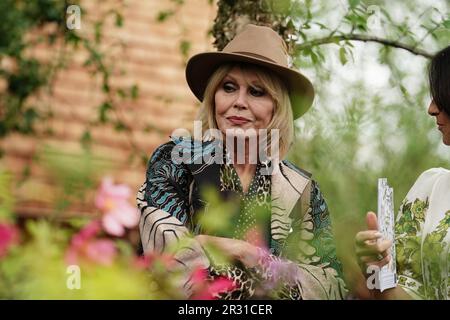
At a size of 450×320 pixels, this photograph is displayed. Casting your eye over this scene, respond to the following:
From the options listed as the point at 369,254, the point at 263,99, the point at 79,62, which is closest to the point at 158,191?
the point at 263,99

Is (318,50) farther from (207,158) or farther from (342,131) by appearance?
(207,158)

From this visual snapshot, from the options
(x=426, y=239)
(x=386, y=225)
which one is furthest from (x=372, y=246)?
(x=426, y=239)

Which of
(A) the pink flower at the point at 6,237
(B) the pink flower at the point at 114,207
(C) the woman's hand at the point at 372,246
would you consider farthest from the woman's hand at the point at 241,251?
(A) the pink flower at the point at 6,237

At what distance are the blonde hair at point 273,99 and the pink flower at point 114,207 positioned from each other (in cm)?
155

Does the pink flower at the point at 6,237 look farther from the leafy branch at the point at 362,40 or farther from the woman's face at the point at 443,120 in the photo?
the leafy branch at the point at 362,40

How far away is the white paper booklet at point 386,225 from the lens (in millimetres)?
1989

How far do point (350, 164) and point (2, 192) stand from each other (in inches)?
140

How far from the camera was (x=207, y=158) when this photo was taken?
2516 millimetres

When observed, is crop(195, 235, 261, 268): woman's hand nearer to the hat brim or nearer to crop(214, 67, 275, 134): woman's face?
crop(214, 67, 275, 134): woman's face

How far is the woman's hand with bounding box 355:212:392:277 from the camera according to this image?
2.03 m

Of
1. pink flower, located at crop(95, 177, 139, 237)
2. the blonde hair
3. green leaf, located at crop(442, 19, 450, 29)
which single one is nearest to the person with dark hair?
the blonde hair

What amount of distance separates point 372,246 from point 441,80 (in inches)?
29.2

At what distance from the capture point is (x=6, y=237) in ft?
2.84

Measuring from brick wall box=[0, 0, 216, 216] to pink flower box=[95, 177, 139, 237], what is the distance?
160 inches
